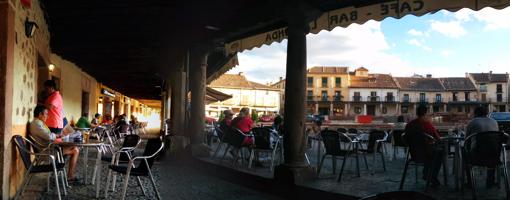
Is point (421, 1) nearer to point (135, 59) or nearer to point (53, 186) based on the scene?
point (53, 186)

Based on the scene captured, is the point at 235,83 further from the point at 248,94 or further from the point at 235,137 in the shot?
the point at 235,137

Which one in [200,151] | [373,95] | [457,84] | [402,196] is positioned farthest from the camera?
[373,95]

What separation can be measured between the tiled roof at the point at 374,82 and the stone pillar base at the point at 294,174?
76.0 m

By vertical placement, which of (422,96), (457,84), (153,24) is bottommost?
(153,24)

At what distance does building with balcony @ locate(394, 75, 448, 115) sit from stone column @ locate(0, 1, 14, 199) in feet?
256

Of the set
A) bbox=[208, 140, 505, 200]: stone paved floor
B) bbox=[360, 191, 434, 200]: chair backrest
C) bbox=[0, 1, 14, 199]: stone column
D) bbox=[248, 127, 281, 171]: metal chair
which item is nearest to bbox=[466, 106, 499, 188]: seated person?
bbox=[208, 140, 505, 200]: stone paved floor

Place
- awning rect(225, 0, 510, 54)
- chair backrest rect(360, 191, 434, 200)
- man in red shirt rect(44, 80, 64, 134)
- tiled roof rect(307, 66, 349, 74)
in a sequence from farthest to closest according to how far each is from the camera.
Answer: tiled roof rect(307, 66, 349, 74), man in red shirt rect(44, 80, 64, 134), awning rect(225, 0, 510, 54), chair backrest rect(360, 191, 434, 200)

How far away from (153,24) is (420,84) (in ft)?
255

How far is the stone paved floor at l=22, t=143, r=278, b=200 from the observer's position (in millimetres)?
5818

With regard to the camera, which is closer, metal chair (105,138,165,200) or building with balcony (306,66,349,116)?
metal chair (105,138,165,200)

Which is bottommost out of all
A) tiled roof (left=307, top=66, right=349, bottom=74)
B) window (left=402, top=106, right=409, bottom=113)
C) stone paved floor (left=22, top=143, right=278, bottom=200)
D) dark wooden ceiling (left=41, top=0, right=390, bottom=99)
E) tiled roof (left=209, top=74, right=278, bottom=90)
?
stone paved floor (left=22, top=143, right=278, bottom=200)

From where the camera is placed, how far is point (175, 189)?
652cm

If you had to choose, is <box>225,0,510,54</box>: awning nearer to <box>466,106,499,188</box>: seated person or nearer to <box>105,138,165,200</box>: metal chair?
<box>466,106,499,188</box>: seated person

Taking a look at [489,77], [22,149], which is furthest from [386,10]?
[489,77]
